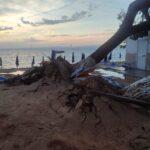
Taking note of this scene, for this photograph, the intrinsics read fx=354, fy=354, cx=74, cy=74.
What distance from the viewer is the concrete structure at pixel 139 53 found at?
28.9 m

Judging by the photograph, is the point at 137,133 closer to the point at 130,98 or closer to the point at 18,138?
the point at 130,98

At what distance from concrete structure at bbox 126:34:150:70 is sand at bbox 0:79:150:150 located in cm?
2081

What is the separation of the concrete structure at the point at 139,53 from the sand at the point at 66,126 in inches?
819

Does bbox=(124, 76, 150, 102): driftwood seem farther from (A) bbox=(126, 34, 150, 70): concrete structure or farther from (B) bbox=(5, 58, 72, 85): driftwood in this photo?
(A) bbox=(126, 34, 150, 70): concrete structure

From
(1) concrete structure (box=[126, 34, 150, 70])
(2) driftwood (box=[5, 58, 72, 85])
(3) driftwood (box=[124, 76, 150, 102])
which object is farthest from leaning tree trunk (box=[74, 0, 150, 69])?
(1) concrete structure (box=[126, 34, 150, 70])

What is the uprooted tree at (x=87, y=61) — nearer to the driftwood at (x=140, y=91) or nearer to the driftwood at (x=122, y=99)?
the driftwood at (x=140, y=91)

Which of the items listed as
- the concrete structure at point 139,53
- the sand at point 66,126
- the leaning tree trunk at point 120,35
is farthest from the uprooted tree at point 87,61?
the concrete structure at point 139,53

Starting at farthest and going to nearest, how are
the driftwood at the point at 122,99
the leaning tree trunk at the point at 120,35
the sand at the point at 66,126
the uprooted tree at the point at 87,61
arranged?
the leaning tree trunk at the point at 120,35
the uprooted tree at the point at 87,61
the driftwood at the point at 122,99
the sand at the point at 66,126

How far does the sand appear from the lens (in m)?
6.89

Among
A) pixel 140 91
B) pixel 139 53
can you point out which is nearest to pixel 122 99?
pixel 140 91

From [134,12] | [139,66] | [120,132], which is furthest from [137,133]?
[139,66]

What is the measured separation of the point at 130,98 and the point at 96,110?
1.01 meters

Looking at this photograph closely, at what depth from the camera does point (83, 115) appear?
7.86 metres

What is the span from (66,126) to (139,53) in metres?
23.7
